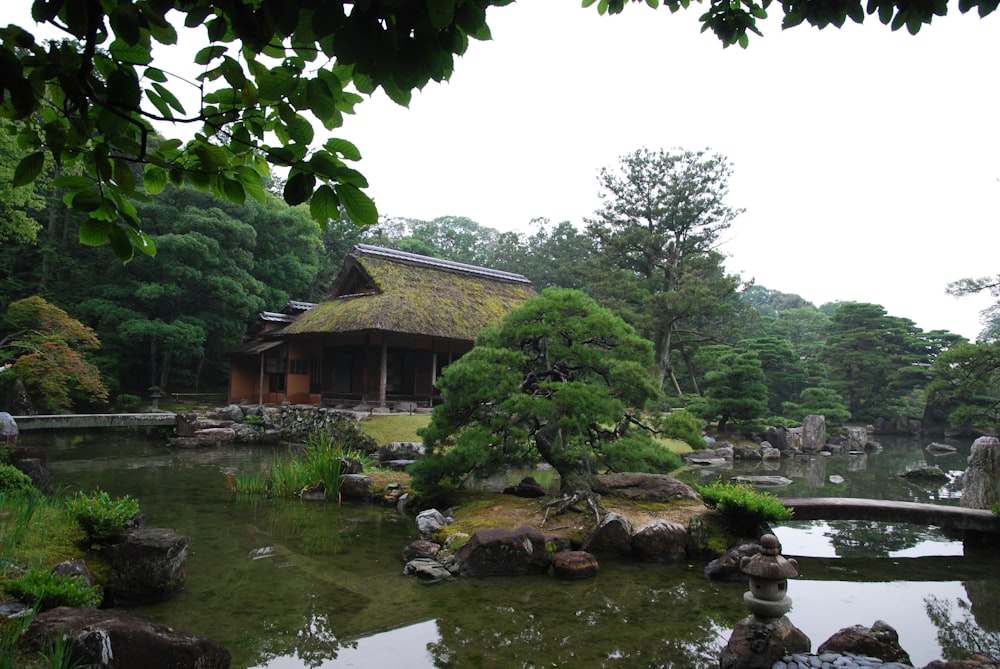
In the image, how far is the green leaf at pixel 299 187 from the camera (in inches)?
63.9

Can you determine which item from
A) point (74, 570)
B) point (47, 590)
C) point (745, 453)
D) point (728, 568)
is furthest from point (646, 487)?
point (745, 453)

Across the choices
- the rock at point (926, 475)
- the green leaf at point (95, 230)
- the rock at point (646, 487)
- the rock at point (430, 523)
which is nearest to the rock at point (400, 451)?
the rock at point (430, 523)

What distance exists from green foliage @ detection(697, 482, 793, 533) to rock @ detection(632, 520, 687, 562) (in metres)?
0.63

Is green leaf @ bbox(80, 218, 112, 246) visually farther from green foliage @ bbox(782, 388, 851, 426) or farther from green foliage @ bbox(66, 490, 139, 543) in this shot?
green foliage @ bbox(782, 388, 851, 426)

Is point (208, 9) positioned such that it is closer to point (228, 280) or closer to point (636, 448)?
point (636, 448)

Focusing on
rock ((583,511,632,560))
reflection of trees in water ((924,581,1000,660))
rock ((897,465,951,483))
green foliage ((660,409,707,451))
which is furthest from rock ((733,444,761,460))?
rock ((583,511,632,560))

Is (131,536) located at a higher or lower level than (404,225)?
lower

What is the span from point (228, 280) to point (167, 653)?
19.4 meters

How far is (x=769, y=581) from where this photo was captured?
4.16 m

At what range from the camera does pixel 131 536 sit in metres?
4.89

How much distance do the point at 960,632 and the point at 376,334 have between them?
48.6 ft

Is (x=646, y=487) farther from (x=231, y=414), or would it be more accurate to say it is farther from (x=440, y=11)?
(x=231, y=414)

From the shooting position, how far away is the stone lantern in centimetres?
412

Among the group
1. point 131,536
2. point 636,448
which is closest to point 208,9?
point 131,536
